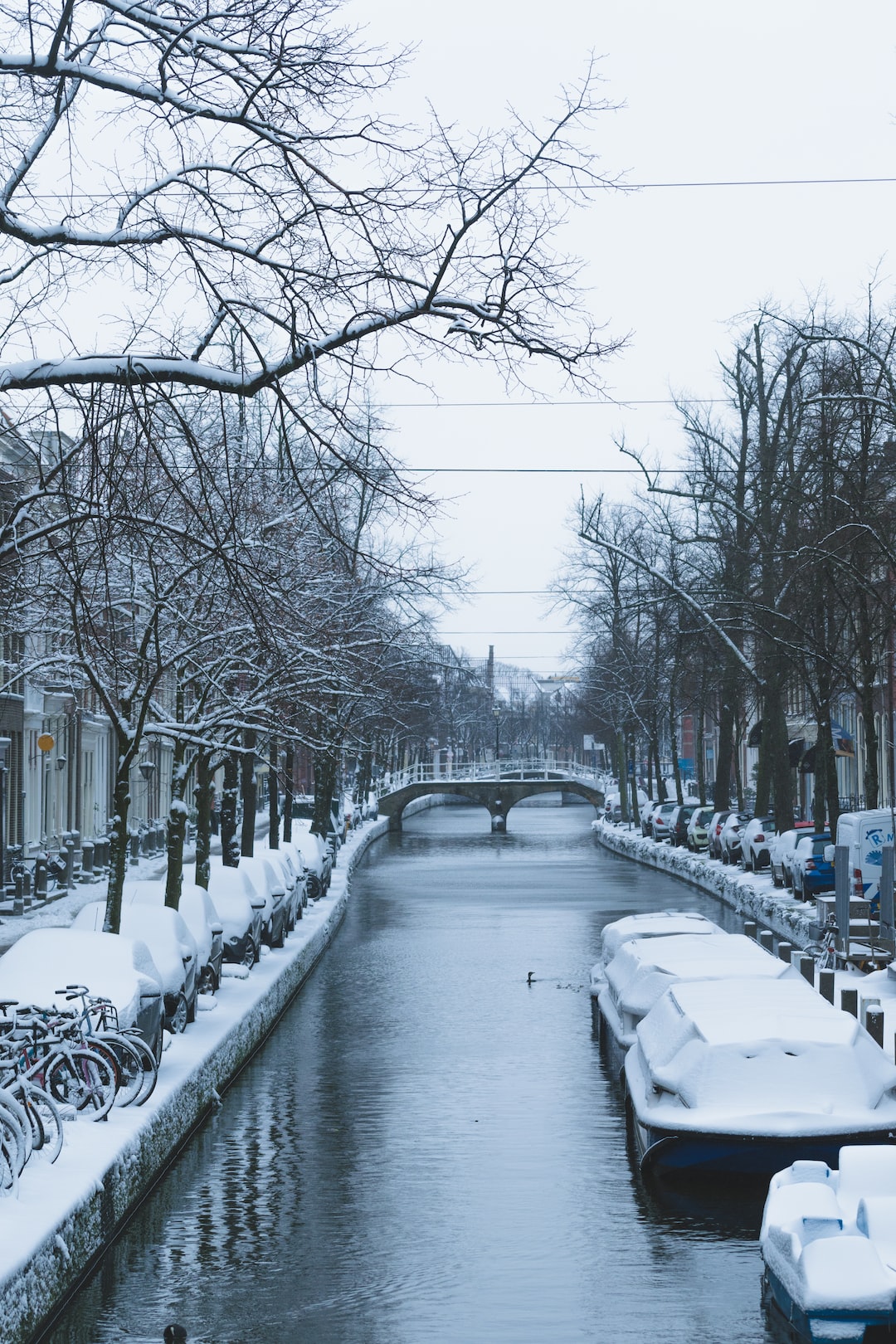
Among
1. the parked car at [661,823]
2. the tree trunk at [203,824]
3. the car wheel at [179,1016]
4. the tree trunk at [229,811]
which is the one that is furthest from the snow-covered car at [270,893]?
the parked car at [661,823]

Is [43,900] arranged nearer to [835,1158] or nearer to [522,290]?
[835,1158]

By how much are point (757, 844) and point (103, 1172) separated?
118ft

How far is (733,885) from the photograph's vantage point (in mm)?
43688

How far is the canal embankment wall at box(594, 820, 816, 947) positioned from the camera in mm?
32969

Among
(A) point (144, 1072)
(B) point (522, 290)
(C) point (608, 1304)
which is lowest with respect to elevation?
(C) point (608, 1304)

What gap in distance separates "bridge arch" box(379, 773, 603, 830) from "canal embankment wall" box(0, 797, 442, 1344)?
73.0 m

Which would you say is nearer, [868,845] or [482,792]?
[868,845]

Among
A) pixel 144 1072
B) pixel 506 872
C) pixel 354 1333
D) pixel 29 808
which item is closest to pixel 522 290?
pixel 354 1333

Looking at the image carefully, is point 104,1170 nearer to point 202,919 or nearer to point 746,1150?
point 746,1150

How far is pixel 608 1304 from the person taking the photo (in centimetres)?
1160

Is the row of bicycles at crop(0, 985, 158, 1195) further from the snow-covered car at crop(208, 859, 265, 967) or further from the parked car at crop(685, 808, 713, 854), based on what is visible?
the parked car at crop(685, 808, 713, 854)

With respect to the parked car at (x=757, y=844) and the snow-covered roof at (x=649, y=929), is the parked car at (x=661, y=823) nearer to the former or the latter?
the parked car at (x=757, y=844)

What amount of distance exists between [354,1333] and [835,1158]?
450 centimetres

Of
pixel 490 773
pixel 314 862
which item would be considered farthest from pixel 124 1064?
pixel 490 773
